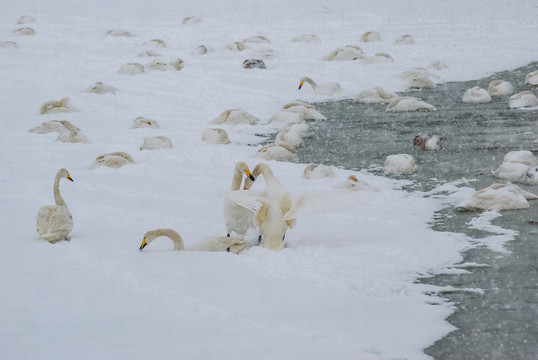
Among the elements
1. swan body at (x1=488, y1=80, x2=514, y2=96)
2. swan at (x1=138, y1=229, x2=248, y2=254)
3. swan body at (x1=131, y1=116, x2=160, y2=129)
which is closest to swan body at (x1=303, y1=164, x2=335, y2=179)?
swan at (x1=138, y1=229, x2=248, y2=254)

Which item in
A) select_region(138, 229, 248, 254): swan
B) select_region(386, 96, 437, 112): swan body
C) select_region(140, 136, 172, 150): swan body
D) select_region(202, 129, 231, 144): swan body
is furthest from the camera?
select_region(386, 96, 437, 112): swan body

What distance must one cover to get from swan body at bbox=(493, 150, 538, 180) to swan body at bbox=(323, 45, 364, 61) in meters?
7.15

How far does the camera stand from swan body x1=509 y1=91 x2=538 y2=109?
405 inches

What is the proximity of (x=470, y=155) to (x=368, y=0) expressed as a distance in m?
13.9

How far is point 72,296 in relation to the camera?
4.61 metres

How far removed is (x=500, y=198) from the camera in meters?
6.23

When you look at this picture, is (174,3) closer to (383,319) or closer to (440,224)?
(440,224)

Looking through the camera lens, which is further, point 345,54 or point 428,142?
point 345,54

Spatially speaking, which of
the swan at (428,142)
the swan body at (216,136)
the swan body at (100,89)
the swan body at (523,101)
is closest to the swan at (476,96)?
the swan body at (523,101)

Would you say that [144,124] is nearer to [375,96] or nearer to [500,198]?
[375,96]

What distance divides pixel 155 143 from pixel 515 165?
4157 millimetres

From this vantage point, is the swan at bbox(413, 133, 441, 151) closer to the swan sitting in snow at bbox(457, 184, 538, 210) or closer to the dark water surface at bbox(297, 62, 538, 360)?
the dark water surface at bbox(297, 62, 538, 360)

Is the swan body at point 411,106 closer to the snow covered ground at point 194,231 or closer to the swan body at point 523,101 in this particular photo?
the swan body at point 523,101

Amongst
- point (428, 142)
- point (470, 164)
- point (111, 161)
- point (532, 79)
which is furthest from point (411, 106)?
point (111, 161)
